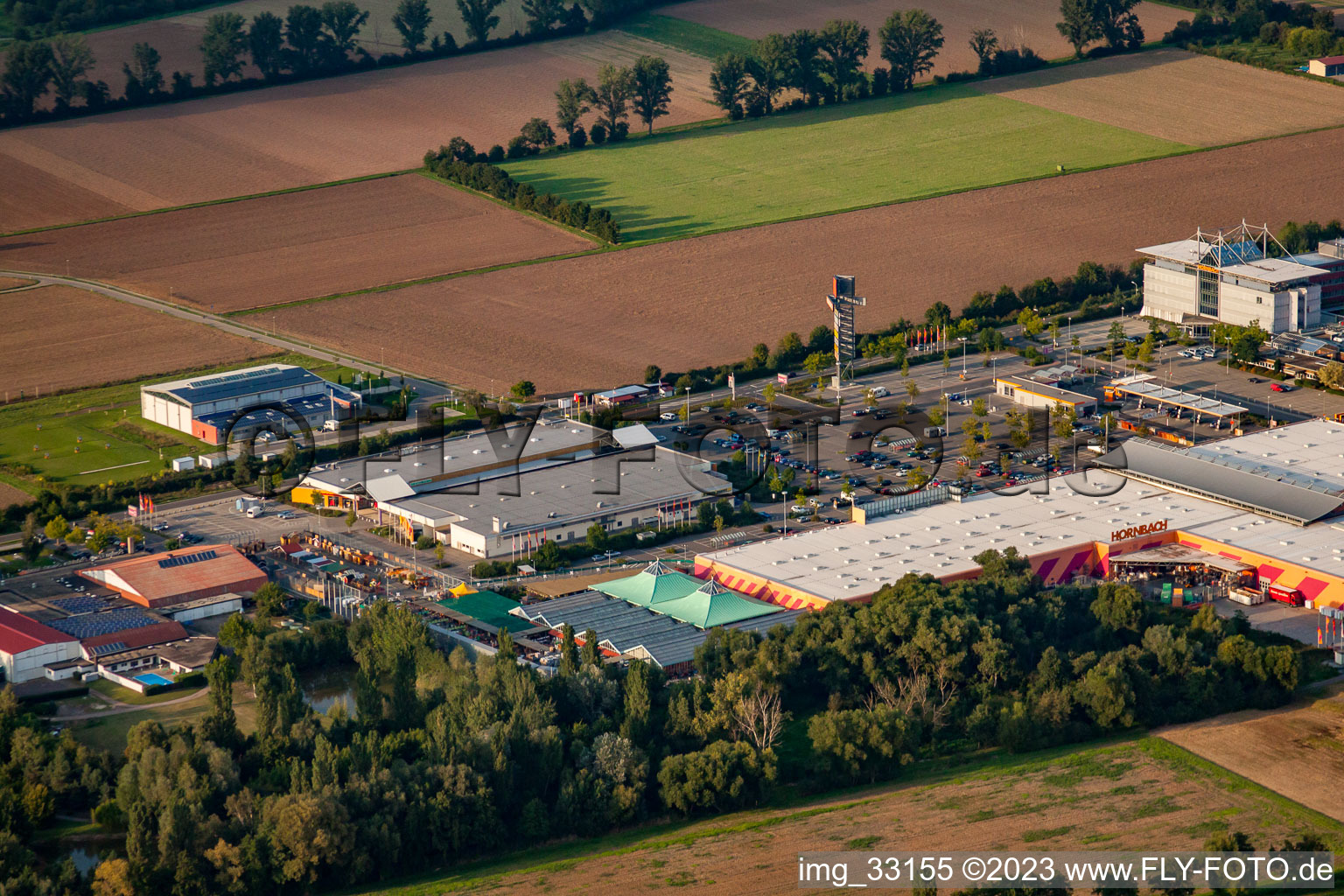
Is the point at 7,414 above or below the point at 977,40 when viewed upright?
below

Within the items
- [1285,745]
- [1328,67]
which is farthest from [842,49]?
[1285,745]

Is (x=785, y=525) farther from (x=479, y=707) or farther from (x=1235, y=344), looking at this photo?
(x=1235, y=344)

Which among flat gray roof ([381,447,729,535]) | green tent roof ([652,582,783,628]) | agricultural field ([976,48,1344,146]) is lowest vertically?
green tent roof ([652,582,783,628])

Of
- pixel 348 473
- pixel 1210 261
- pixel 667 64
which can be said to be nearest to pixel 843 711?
pixel 348 473

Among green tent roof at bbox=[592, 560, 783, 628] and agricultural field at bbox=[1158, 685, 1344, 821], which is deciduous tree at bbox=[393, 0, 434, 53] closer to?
green tent roof at bbox=[592, 560, 783, 628]

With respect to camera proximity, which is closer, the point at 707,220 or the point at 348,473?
the point at 348,473

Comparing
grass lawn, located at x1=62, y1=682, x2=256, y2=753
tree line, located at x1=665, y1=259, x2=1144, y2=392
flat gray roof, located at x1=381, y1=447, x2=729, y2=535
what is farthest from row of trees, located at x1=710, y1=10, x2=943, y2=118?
grass lawn, located at x1=62, y1=682, x2=256, y2=753

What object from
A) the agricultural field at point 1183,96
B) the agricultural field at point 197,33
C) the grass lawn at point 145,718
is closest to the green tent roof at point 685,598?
the grass lawn at point 145,718
